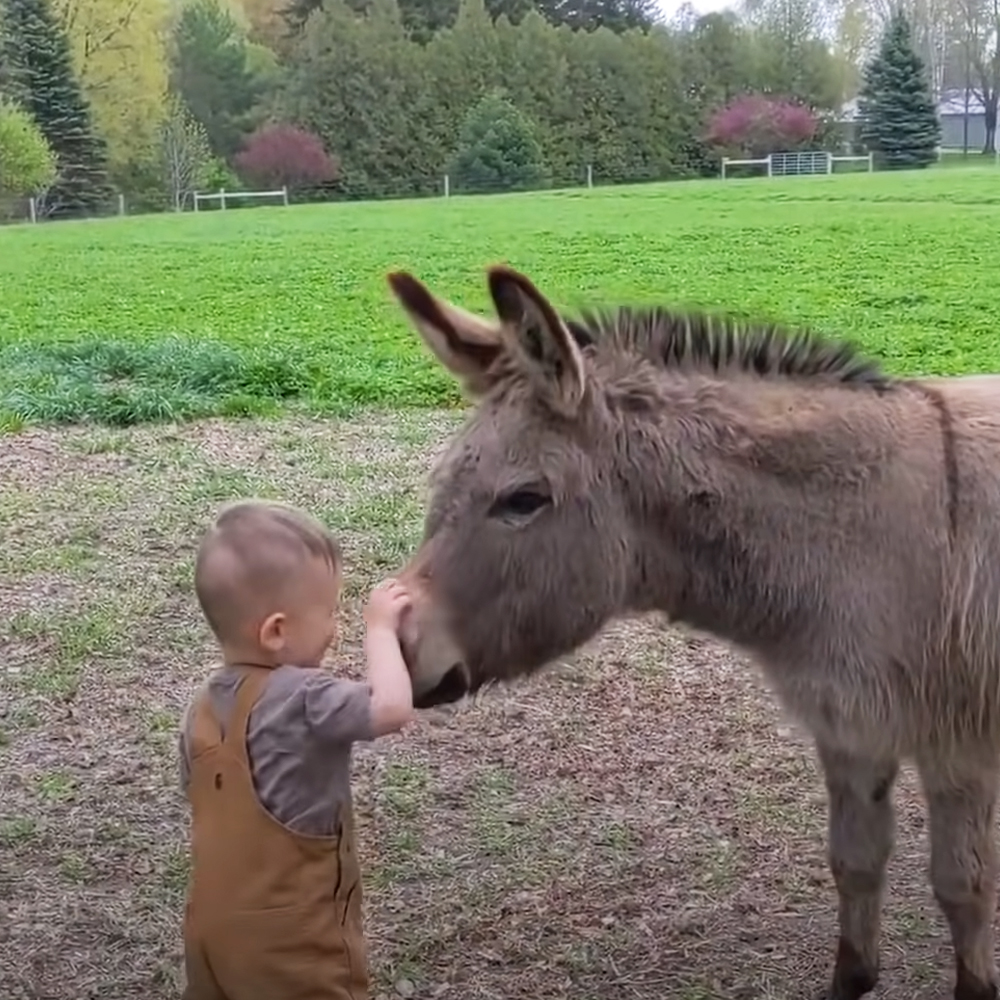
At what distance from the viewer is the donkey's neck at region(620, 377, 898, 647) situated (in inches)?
→ 111

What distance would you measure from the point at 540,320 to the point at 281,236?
1009 inches

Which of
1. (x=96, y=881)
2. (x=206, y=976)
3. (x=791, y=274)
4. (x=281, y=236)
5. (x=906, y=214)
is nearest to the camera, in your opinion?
(x=206, y=976)

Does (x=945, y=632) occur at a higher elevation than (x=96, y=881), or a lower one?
higher

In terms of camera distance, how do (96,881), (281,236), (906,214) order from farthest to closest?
(281,236)
(906,214)
(96,881)

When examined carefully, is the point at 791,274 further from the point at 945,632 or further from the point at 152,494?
the point at 945,632

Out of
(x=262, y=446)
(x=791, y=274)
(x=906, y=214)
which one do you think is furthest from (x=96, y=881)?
(x=906, y=214)

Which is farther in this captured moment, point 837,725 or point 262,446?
point 262,446

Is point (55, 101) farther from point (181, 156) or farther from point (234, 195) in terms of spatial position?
point (234, 195)

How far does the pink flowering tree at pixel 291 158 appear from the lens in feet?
157

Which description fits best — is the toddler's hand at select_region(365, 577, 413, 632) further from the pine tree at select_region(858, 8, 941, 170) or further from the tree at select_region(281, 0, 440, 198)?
the pine tree at select_region(858, 8, 941, 170)

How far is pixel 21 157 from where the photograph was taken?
142 ft

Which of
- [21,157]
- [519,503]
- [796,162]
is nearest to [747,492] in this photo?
[519,503]

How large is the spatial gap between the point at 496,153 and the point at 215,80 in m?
11.6

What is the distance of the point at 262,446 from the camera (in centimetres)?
903
